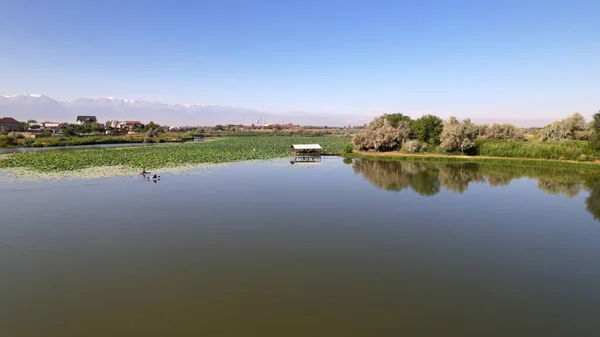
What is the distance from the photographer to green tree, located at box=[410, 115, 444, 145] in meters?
68.6

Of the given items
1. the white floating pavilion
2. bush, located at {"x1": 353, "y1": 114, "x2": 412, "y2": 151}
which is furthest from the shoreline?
the white floating pavilion

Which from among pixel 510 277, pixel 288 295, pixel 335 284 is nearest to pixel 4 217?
pixel 288 295

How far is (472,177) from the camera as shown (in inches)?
1613

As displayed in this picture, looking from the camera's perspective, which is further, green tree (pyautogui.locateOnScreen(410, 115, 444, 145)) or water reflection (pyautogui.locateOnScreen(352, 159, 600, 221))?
green tree (pyautogui.locateOnScreen(410, 115, 444, 145))

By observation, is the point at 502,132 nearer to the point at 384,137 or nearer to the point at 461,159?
the point at 461,159

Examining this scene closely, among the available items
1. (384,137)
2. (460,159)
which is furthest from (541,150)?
(384,137)

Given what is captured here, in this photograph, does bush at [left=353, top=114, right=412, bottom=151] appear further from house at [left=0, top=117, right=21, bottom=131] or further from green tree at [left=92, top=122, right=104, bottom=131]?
house at [left=0, top=117, right=21, bottom=131]

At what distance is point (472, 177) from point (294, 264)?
113 feet

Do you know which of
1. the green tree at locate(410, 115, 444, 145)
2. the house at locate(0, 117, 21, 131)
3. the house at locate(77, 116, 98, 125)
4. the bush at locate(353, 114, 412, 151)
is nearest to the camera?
the green tree at locate(410, 115, 444, 145)

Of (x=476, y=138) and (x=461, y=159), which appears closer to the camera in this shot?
(x=461, y=159)

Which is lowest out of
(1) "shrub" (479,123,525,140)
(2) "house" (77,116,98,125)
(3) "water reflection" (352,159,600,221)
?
(3) "water reflection" (352,159,600,221)

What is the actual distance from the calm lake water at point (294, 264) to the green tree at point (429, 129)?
3983 centimetres

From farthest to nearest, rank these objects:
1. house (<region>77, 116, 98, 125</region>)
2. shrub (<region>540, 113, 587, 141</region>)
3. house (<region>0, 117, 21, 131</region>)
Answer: house (<region>77, 116, 98, 125</region>), house (<region>0, 117, 21, 131</region>), shrub (<region>540, 113, 587, 141</region>)

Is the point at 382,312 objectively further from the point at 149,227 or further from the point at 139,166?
the point at 139,166
